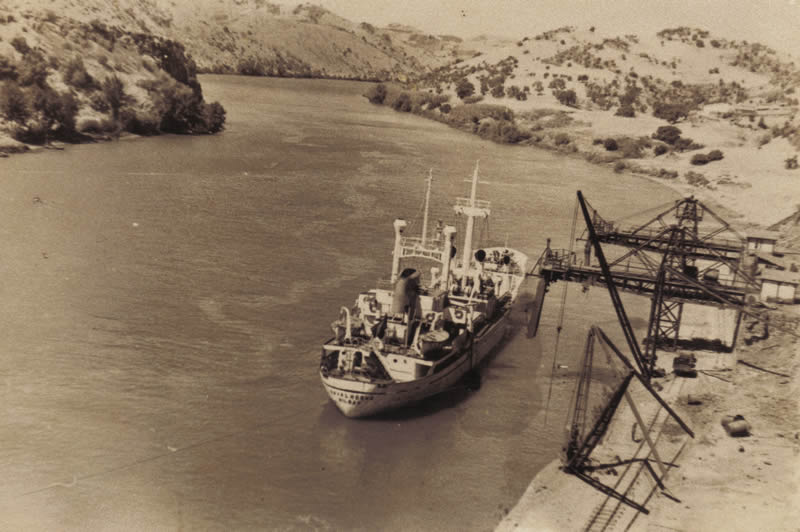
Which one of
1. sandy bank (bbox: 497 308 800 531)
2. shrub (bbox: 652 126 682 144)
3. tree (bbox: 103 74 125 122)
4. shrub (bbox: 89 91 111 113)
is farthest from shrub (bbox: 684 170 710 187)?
shrub (bbox: 89 91 111 113)

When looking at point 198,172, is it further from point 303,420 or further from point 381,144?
point 303,420

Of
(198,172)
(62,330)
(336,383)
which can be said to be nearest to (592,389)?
(336,383)

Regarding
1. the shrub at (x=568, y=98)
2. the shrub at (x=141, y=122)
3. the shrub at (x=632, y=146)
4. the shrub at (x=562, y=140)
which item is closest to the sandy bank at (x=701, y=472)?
the shrub at (x=632, y=146)

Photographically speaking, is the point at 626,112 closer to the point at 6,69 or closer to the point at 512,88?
the point at 512,88

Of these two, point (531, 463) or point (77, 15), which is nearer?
point (531, 463)

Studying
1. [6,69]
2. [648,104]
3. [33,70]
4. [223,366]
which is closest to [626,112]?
[648,104]
